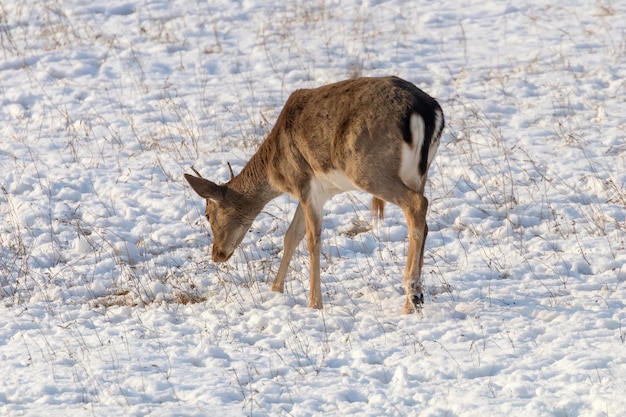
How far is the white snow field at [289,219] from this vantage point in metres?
6.08

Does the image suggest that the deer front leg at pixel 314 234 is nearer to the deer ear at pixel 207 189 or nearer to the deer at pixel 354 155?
the deer at pixel 354 155

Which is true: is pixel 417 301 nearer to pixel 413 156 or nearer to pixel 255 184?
pixel 413 156

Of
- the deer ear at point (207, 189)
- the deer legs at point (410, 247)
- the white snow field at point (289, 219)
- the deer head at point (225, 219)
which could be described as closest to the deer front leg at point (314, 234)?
the deer legs at point (410, 247)

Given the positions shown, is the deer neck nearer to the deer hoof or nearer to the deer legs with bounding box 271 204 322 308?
the deer legs with bounding box 271 204 322 308

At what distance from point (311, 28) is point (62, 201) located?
6156 millimetres

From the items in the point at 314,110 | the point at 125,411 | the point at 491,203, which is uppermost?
the point at 314,110

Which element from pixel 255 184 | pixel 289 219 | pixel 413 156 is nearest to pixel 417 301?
pixel 413 156

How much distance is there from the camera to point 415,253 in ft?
24.2

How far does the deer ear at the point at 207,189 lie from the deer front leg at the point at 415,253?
6.90 feet

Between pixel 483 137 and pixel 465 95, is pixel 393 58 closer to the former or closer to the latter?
pixel 465 95

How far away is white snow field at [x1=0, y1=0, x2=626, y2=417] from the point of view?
20.0ft

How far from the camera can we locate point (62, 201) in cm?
1029

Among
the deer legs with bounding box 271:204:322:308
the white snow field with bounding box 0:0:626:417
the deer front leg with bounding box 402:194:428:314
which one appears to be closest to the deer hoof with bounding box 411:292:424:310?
the deer front leg with bounding box 402:194:428:314

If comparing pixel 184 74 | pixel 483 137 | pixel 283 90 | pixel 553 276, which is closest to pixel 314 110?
pixel 553 276
